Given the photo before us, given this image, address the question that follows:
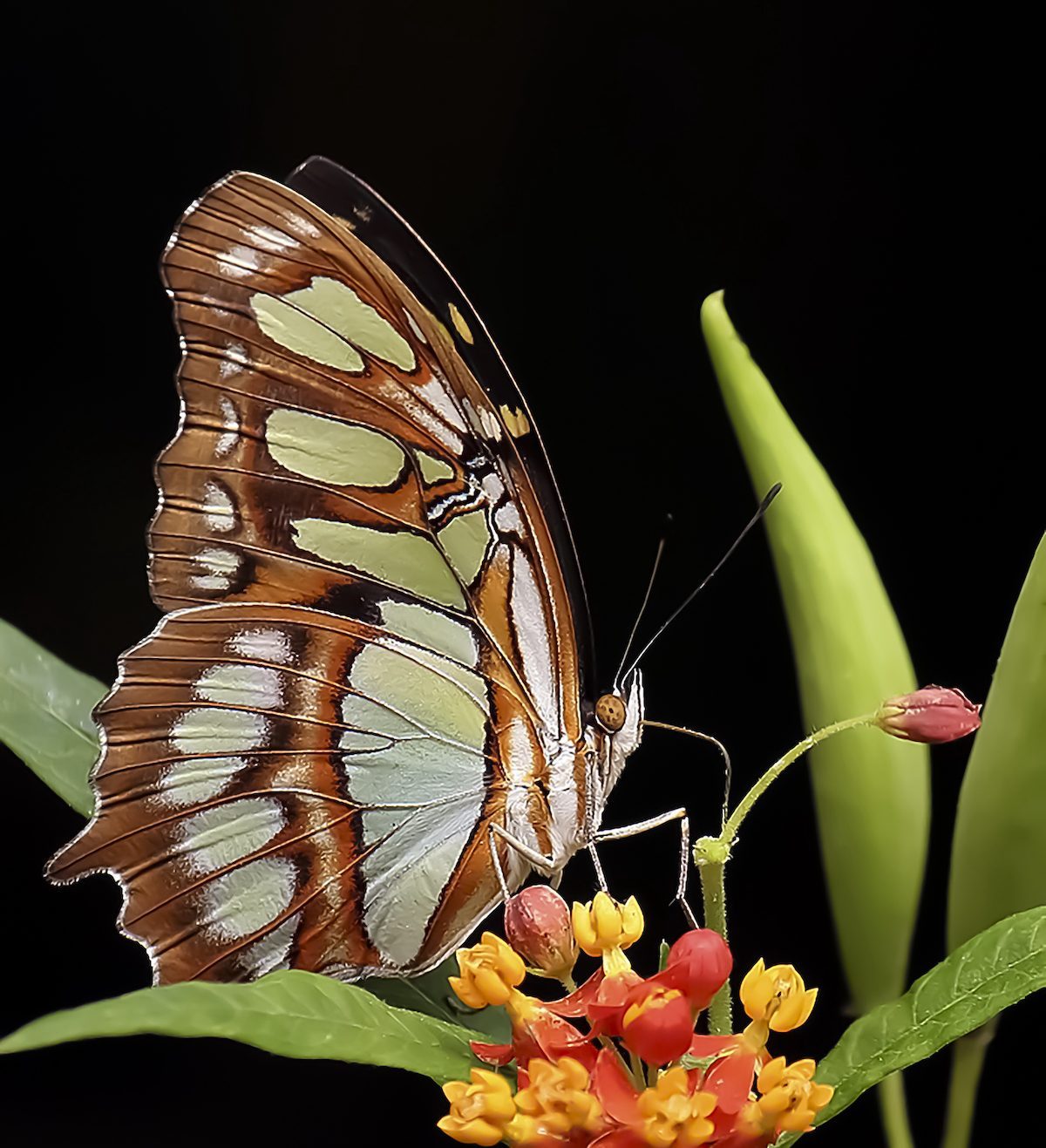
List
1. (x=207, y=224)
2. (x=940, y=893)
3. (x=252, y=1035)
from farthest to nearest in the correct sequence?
(x=940, y=893), (x=207, y=224), (x=252, y=1035)

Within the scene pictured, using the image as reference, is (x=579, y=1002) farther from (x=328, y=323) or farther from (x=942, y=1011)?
(x=328, y=323)

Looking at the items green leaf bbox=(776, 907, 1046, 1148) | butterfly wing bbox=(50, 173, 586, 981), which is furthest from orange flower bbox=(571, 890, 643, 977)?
butterfly wing bbox=(50, 173, 586, 981)

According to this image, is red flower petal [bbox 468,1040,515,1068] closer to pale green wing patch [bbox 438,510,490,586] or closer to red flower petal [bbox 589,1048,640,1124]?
red flower petal [bbox 589,1048,640,1124]

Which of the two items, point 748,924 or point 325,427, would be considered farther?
point 748,924

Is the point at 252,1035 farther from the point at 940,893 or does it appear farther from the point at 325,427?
the point at 940,893

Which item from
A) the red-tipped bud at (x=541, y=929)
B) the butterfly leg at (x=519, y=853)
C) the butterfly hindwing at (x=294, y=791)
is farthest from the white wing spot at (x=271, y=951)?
the red-tipped bud at (x=541, y=929)

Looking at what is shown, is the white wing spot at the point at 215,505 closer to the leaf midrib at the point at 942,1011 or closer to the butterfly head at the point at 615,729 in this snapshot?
the butterfly head at the point at 615,729

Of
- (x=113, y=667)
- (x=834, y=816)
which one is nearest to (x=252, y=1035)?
(x=834, y=816)
